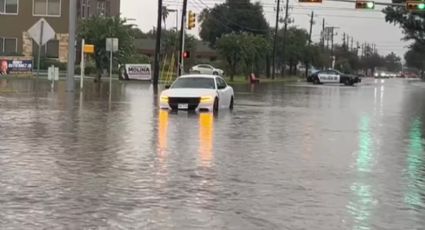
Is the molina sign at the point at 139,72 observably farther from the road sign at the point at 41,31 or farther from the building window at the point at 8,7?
the road sign at the point at 41,31

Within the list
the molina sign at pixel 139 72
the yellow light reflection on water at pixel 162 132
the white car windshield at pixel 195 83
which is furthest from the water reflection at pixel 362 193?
the molina sign at pixel 139 72

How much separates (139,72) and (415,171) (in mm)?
47048

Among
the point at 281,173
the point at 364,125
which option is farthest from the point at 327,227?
the point at 364,125

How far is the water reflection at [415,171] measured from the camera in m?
8.84

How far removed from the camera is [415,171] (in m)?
11.2

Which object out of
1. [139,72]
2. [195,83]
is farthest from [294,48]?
[195,83]

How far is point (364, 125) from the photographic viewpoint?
19906 mm

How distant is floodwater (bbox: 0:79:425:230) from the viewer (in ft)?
24.6

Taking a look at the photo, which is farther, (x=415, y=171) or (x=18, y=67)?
(x=18, y=67)

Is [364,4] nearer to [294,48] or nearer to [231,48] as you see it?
[231,48]

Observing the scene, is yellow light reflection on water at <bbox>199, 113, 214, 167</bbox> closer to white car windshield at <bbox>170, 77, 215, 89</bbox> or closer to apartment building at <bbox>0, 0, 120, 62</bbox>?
white car windshield at <bbox>170, 77, 215, 89</bbox>

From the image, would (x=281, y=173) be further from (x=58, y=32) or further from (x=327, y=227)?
(x=58, y=32)

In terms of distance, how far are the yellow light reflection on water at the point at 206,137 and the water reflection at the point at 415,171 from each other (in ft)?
10.2

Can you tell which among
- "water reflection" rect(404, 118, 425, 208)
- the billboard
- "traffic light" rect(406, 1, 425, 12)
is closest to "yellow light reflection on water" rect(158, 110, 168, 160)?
"water reflection" rect(404, 118, 425, 208)
